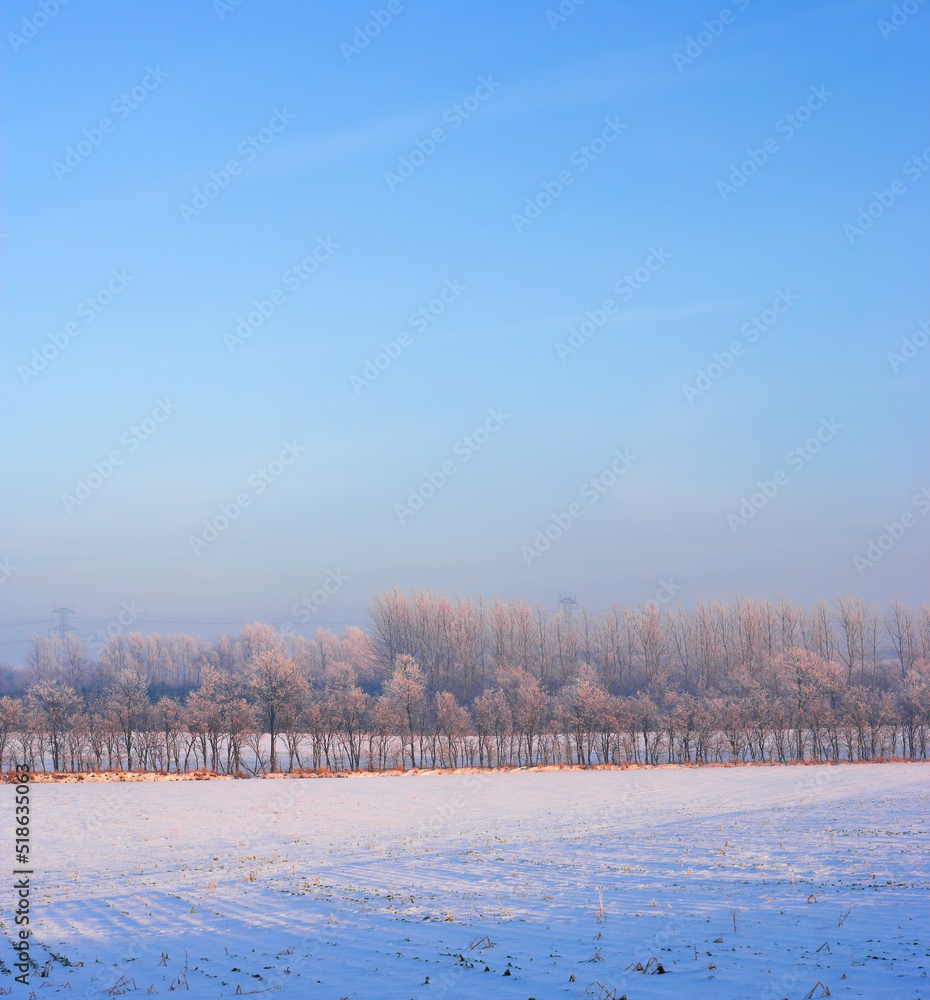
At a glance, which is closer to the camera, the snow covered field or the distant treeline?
the snow covered field

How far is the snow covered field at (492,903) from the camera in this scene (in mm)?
10953

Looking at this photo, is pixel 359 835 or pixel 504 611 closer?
pixel 359 835

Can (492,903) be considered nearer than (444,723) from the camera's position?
Yes

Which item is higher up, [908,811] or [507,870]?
[507,870]

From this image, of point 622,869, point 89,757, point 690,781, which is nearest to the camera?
point 622,869

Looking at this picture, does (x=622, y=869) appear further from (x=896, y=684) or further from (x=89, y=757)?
(x=896, y=684)

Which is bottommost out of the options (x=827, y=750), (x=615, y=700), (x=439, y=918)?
(x=827, y=750)

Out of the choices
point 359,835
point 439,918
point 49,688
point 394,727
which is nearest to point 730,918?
point 439,918

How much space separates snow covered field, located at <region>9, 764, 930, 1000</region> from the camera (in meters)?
11.0

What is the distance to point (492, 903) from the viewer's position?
1603 centimetres

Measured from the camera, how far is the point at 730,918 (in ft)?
45.9

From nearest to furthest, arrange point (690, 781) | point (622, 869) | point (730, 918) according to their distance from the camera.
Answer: point (730, 918), point (622, 869), point (690, 781)

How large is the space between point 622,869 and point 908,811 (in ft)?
58.4

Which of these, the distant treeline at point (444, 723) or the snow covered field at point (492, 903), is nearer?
the snow covered field at point (492, 903)
